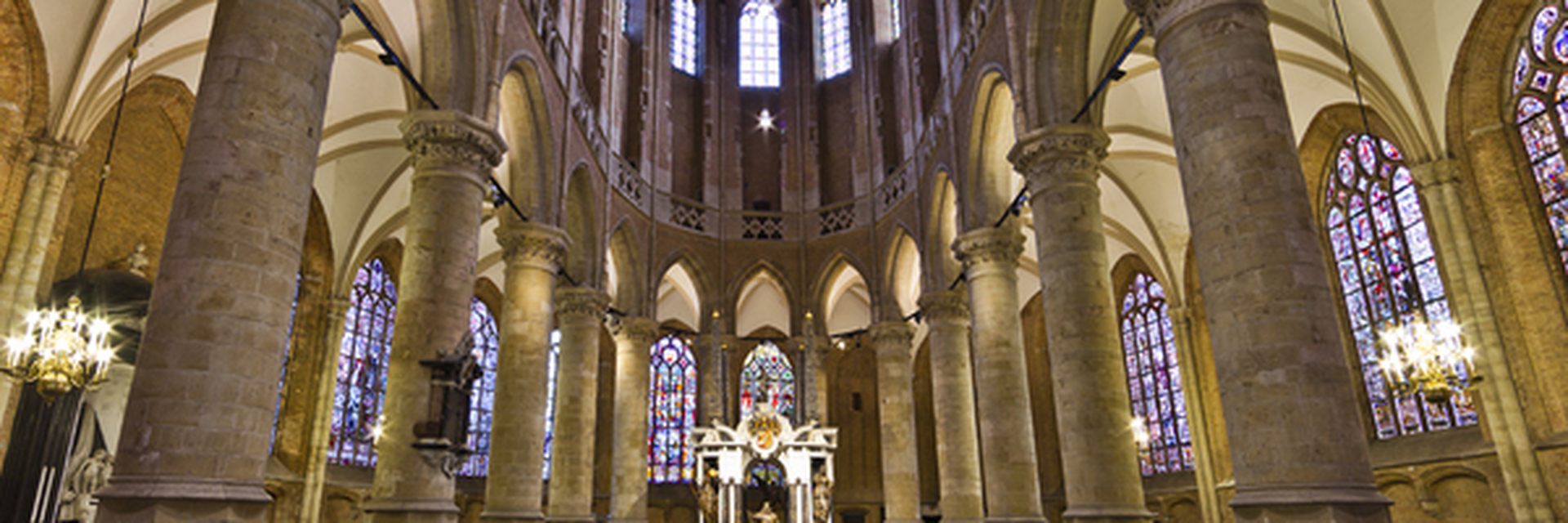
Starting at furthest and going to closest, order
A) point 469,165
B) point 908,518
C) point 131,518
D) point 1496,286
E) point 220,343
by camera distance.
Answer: point 908,518, point 1496,286, point 469,165, point 220,343, point 131,518

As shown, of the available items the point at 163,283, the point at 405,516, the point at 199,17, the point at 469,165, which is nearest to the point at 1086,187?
the point at 469,165

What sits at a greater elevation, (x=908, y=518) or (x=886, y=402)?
(x=886, y=402)

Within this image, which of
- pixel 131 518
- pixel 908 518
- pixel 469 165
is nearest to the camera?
pixel 131 518

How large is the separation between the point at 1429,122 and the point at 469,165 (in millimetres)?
14127

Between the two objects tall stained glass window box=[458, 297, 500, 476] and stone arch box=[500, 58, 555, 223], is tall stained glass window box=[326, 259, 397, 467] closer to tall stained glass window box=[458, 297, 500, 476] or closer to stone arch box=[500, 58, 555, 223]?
tall stained glass window box=[458, 297, 500, 476]

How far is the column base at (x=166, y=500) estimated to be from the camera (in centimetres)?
572

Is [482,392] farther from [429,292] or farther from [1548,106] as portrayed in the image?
[1548,106]

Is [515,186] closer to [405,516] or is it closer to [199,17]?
[199,17]

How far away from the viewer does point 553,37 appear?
16766mm

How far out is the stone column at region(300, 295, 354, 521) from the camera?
19453 mm

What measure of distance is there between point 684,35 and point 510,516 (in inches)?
661

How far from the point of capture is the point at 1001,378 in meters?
14.8

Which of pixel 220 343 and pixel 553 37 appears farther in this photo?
pixel 553 37

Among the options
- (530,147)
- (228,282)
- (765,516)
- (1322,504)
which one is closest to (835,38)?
(530,147)
